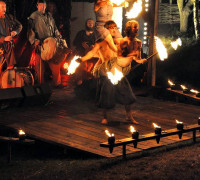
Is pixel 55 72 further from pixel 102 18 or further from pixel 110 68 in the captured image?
pixel 110 68

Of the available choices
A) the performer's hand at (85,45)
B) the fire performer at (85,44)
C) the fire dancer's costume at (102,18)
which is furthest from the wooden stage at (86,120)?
the fire dancer's costume at (102,18)

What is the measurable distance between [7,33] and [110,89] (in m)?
4.20

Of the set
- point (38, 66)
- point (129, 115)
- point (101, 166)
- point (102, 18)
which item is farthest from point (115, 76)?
point (102, 18)

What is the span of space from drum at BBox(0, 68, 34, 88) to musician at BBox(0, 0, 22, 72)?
543 millimetres

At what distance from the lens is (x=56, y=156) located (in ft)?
30.1

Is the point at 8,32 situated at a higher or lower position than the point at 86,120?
higher

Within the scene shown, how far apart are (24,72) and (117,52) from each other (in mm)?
3563

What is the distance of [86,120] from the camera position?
1109 cm

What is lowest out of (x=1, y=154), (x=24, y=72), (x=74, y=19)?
(x=1, y=154)

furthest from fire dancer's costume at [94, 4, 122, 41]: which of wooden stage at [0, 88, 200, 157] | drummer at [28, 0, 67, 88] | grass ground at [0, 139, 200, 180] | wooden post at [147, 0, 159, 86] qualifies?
grass ground at [0, 139, 200, 180]

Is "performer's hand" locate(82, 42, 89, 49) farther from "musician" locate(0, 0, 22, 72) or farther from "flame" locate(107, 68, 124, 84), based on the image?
"flame" locate(107, 68, 124, 84)

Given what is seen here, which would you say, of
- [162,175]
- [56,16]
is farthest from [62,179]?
[56,16]

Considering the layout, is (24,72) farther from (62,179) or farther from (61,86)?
(62,179)

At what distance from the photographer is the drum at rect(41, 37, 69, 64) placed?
15.1 m
